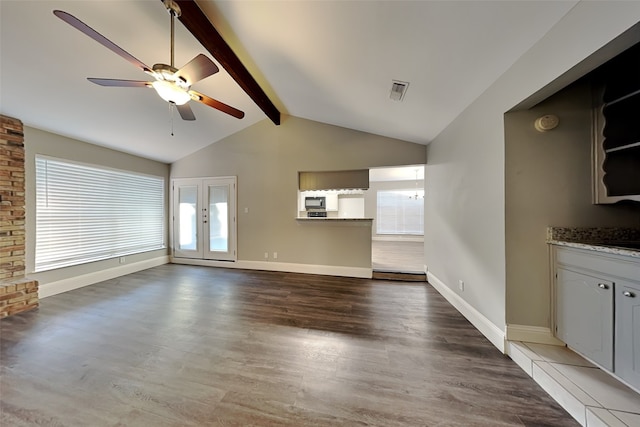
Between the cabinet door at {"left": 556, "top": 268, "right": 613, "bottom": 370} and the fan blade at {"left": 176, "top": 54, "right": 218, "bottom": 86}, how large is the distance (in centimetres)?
322

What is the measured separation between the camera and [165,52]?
7.86 ft

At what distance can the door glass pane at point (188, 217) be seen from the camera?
5035 mm

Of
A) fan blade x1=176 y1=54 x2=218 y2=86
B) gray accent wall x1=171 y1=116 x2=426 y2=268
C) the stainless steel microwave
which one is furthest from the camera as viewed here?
the stainless steel microwave

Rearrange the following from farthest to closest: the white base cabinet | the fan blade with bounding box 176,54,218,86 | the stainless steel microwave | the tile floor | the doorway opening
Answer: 1. the doorway opening
2. the stainless steel microwave
3. the fan blade with bounding box 176,54,218,86
4. the white base cabinet
5. the tile floor

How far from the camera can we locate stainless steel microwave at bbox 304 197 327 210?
460 centimetres

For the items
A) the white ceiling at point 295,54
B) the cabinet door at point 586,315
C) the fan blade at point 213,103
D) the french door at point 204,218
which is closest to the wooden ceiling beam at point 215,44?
the white ceiling at point 295,54

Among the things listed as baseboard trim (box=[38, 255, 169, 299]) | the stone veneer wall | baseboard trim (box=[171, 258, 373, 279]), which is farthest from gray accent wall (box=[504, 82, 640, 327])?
baseboard trim (box=[38, 255, 169, 299])

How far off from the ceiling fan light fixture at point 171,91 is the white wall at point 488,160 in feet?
9.09

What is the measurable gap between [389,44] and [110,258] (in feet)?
18.2

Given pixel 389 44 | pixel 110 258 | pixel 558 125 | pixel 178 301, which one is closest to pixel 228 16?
pixel 389 44

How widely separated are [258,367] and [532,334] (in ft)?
7.58

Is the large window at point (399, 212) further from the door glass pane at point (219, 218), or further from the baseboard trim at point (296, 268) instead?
the door glass pane at point (219, 218)

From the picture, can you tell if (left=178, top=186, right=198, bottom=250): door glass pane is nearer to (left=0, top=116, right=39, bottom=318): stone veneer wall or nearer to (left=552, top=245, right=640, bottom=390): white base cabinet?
(left=0, top=116, right=39, bottom=318): stone veneer wall

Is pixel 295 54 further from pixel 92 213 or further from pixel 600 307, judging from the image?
pixel 92 213
